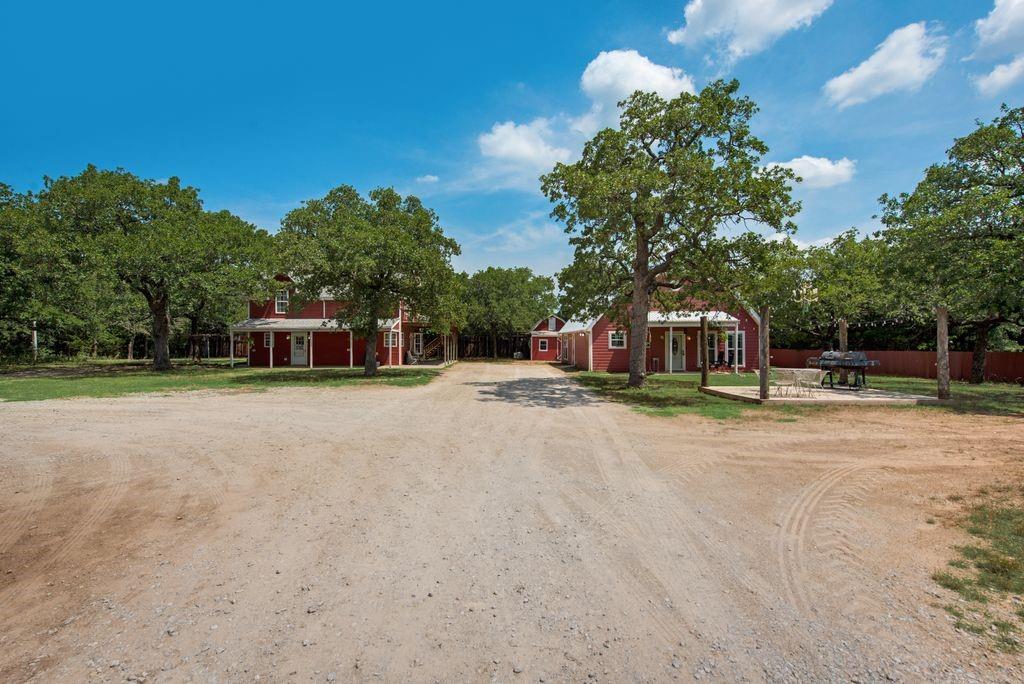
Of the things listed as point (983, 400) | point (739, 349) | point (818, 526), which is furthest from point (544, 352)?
point (818, 526)

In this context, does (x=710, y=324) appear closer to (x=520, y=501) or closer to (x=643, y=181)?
(x=643, y=181)

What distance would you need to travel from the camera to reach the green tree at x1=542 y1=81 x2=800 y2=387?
44.9 feet

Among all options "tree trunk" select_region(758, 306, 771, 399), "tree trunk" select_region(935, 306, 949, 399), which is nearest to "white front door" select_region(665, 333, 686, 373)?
"tree trunk" select_region(758, 306, 771, 399)

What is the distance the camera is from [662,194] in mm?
14406

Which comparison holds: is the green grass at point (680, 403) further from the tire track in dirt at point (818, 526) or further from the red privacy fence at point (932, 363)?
the red privacy fence at point (932, 363)

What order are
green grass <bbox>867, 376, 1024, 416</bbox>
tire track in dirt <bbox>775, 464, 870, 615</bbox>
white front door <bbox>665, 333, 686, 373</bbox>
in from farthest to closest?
1. white front door <bbox>665, 333, 686, 373</bbox>
2. green grass <bbox>867, 376, 1024, 416</bbox>
3. tire track in dirt <bbox>775, 464, 870, 615</bbox>

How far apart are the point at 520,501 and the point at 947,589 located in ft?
11.7

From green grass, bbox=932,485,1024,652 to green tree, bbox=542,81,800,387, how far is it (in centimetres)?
1022

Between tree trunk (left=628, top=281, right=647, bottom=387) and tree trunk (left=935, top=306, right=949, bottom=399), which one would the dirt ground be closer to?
tree trunk (left=935, top=306, right=949, bottom=399)

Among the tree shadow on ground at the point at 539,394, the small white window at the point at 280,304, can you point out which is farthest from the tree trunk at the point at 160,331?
the tree shadow on ground at the point at 539,394

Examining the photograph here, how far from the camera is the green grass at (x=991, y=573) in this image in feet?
9.62

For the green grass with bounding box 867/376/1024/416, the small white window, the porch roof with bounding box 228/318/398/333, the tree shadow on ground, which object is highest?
the small white window

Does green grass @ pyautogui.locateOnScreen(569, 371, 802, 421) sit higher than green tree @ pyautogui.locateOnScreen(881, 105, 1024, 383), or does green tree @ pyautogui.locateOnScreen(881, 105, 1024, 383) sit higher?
green tree @ pyautogui.locateOnScreen(881, 105, 1024, 383)

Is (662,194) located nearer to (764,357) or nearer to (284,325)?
(764,357)
